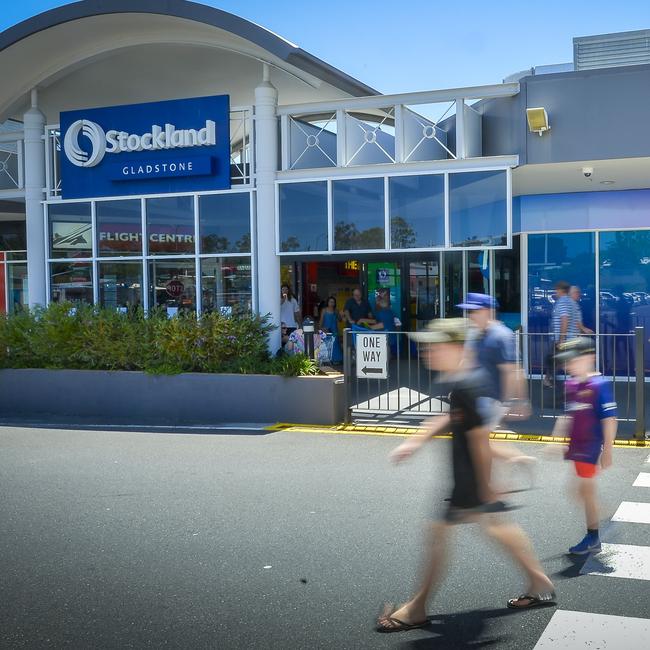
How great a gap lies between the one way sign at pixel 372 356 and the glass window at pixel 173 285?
3.95m

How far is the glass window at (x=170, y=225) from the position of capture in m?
13.8

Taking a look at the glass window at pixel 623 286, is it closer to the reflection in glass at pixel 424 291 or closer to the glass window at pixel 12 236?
the reflection in glass at pixel 424 291

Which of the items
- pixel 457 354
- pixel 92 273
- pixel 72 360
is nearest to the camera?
pixel 457 354

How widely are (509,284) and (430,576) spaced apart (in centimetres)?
1175

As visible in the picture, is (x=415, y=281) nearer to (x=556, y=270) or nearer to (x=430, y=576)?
(x=556, y=270)

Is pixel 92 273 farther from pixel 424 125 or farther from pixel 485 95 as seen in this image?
pixel 485 95

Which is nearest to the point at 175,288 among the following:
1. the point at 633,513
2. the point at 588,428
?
the point at 633,513

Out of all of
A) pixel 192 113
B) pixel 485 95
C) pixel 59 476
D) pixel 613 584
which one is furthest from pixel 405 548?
pixel 192 113

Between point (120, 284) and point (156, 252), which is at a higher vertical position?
point (156, 252)

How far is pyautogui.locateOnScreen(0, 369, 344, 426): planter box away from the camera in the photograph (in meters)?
11.6

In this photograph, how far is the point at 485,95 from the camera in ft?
39.5

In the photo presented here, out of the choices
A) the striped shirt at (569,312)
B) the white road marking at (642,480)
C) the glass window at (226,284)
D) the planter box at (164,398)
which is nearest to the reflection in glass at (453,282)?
the striped shirt at (569,312)

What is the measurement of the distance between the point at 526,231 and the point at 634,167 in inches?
121

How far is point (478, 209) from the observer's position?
39.3ft
